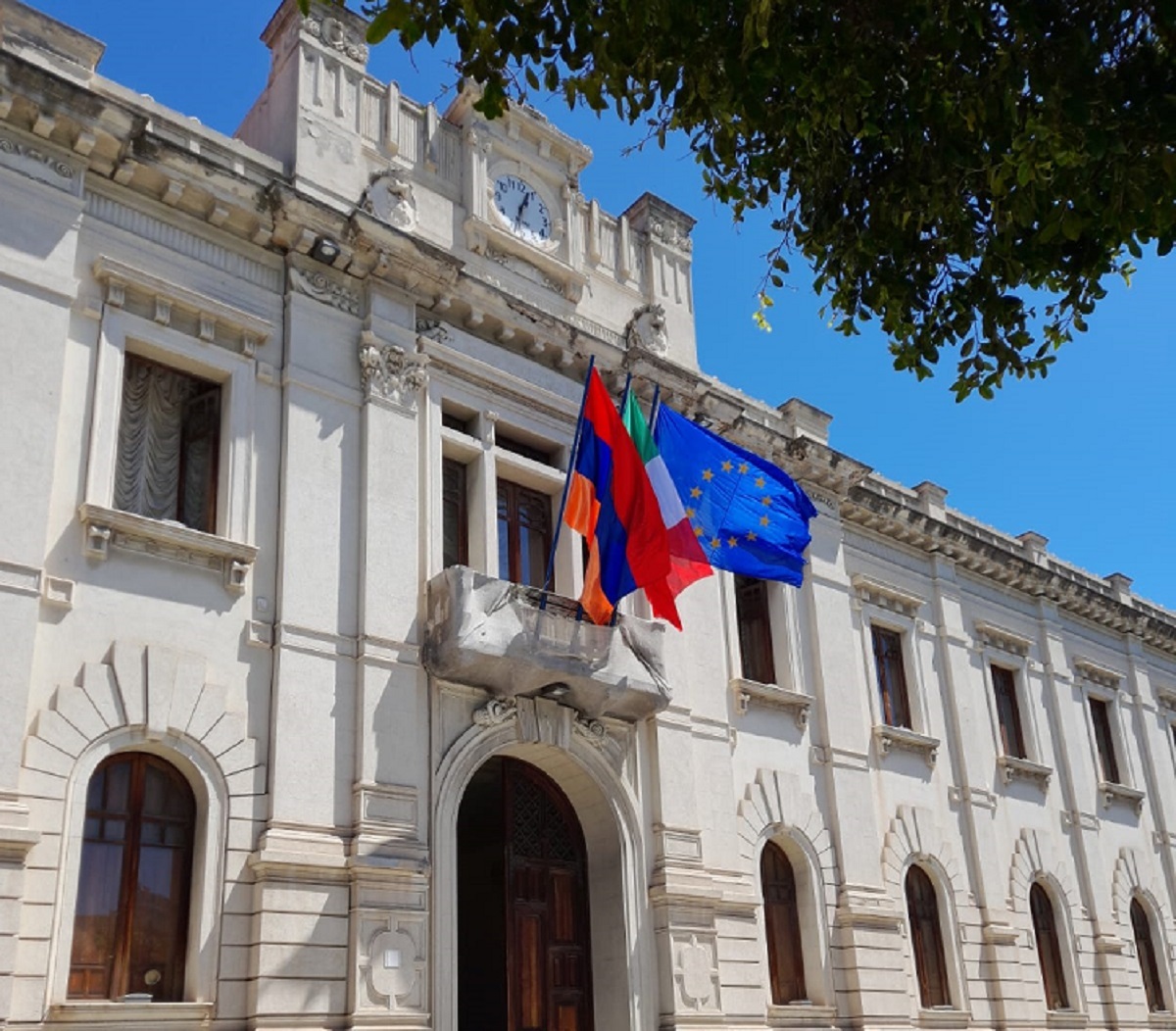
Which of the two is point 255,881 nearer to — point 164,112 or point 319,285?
point 319,285

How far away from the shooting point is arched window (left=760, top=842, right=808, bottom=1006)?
16.8m

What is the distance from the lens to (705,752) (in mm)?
16516

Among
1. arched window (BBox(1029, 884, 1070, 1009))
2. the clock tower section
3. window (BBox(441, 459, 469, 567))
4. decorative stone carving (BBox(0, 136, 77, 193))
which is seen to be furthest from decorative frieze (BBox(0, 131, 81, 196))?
arched window (BBox(1029, 884, 1070, 1009))

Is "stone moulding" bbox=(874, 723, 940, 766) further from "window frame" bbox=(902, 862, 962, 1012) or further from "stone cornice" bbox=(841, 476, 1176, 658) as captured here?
"stone cornice" bbox=(841, 476, 1176, 658)

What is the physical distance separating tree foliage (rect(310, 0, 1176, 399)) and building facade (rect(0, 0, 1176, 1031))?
18.7ft

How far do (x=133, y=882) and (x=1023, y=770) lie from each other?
1552 centimetres

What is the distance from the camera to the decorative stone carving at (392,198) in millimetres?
15680

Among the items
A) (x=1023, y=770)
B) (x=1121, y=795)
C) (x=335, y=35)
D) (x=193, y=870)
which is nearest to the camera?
Answer: (x=193, y=870)

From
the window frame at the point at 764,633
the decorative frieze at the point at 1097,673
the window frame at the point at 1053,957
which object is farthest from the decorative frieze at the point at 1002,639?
the window frame at the point at 764,633

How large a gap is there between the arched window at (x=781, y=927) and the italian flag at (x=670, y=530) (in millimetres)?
4344

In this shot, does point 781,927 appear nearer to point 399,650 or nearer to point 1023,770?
point 399,650

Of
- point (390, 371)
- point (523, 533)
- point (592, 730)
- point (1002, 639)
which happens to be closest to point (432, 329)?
point (390, 371)

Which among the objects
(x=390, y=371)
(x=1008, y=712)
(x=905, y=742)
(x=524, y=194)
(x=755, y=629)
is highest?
(x=524, y=194)

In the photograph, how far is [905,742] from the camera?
2006 cm
